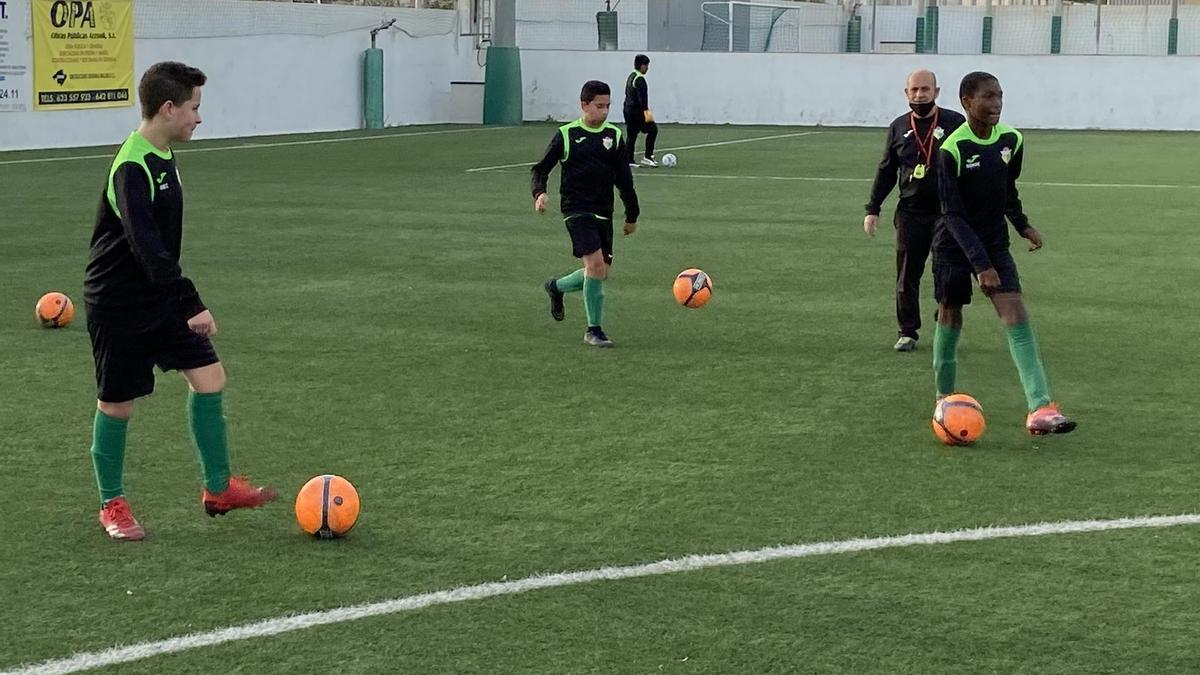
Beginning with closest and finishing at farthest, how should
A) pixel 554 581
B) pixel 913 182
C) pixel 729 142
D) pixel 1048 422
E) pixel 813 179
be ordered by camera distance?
pixel 554 581 → pixel 1048 422 → pixel 913 182 → pixel 813 179 → pixel 729 142

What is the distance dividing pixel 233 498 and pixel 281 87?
2948cm

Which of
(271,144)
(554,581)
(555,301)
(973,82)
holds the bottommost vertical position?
(554,581)

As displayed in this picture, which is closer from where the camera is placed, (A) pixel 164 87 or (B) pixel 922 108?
(A) pixel 164 87

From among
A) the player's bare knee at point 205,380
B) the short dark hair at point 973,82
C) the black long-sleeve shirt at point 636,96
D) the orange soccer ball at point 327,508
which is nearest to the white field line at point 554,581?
the orange soccer ball at point 327,508

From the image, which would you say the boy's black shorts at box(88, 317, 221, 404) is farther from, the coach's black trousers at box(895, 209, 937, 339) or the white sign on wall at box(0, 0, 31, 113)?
the white sign on wall at box(0, 0, 31, 113)

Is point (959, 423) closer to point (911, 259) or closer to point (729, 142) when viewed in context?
point (911, 259)

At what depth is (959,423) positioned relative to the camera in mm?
7480

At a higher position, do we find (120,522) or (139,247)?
(139,247)

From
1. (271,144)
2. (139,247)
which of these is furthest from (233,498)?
(271,144)

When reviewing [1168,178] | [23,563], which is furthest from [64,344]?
[1168,178]

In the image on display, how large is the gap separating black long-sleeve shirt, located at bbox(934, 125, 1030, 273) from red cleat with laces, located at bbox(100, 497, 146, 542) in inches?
155

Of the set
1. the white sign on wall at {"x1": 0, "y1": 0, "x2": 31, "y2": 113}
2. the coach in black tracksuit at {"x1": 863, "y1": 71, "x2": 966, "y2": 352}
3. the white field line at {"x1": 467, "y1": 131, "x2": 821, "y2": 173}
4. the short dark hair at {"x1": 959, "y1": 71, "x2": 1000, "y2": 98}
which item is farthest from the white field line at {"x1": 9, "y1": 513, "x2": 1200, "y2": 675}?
the white sign on wall at {"x1": 0, "y1": 0, "x2": 31, "y2": 113}

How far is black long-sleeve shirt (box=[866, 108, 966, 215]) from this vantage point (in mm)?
9922

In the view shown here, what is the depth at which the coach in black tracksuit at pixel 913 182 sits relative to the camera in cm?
987
